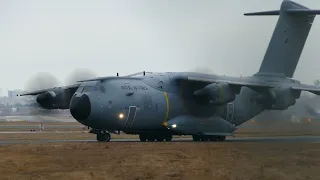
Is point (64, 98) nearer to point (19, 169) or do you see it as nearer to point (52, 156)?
point (52, 156)

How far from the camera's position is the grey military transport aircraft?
3772 centimetres

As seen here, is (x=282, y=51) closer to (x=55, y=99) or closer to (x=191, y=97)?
(x=191, y=97)

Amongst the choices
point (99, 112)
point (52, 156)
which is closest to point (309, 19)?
point (99, 112)

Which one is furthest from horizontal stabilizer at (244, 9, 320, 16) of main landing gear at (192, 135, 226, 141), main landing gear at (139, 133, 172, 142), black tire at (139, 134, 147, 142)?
black tire at (139, 134, 147, 142)

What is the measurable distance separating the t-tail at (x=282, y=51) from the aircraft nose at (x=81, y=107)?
1315cm

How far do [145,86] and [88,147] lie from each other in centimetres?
1004

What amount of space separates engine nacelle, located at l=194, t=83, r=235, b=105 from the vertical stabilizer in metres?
6.78

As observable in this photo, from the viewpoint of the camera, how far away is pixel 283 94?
A: 4056cm

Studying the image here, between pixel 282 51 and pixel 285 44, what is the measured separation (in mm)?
647

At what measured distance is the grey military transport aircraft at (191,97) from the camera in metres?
37.7

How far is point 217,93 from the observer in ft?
132

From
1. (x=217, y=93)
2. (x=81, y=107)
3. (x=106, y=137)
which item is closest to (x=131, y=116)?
(x=106, y=137)

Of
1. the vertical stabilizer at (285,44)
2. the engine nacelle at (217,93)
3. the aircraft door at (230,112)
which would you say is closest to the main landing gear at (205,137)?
the aircraft door at (230,112)

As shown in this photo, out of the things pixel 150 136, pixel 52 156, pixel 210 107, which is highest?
pixel 52 156
